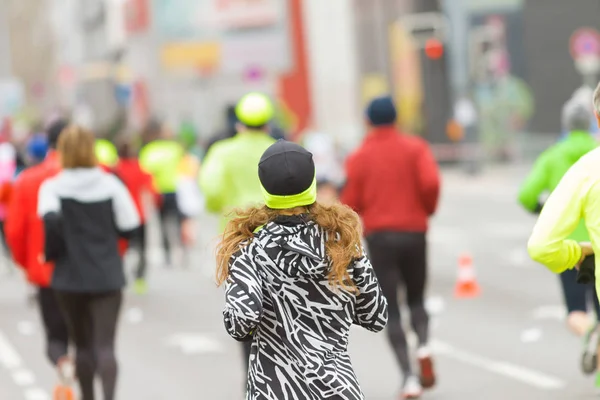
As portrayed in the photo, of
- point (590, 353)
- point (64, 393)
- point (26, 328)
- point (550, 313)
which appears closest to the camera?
point (590, 353)

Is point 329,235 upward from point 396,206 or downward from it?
upward

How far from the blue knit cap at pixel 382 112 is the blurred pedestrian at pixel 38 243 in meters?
1.93

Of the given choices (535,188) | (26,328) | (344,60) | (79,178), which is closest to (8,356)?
(26,328)

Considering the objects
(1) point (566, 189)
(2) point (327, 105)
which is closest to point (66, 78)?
(2) point (327, 105)

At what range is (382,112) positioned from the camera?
31.3 ft

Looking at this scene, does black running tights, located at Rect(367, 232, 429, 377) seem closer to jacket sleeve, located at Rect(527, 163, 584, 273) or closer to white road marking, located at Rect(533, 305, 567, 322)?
white road marking, located at Rect(533, 305, 567, 322)

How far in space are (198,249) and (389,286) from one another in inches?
550

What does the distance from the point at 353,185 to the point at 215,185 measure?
3.01 ft

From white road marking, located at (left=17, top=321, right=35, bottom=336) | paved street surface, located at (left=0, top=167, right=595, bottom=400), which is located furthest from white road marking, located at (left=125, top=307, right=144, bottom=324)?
white road marking, located at (left=17, top=321, right=35, bottom=336)

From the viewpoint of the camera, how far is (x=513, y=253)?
19344 mm

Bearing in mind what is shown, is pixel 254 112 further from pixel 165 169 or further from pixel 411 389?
pixel 165 169

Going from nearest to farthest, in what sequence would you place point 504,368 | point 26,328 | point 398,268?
point 398,268 < point 504,368 < point 26,328

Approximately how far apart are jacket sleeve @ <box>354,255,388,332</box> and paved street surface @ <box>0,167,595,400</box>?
1.29m

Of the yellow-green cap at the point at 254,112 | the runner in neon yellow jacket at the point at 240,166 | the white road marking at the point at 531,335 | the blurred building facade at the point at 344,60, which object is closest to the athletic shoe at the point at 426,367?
the runner in neon yellow jacket at the point at 240,166
